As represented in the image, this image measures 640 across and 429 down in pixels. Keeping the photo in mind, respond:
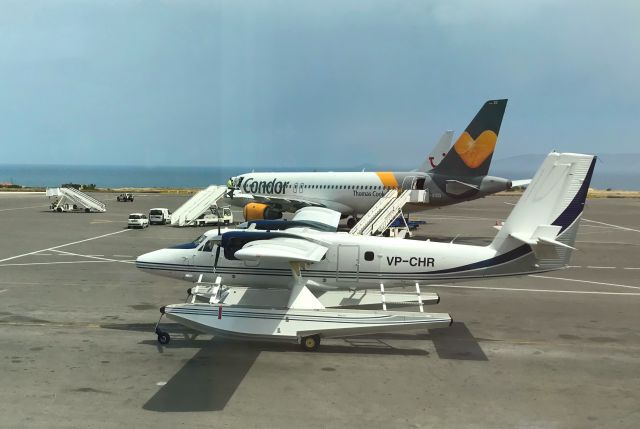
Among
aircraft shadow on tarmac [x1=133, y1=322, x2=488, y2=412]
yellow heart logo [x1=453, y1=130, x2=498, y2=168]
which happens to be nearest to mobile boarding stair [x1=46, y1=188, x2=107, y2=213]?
yellow heart logo [x1=453, y1=130, x2=498, y2=168]

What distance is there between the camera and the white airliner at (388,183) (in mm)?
36031

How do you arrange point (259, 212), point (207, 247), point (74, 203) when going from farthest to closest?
point (74, 203) < point (259, 212) < point (207, 247)

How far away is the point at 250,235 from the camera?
1612 centimetres

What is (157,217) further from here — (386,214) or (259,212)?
(386,214)

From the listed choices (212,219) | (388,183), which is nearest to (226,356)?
(388,183)

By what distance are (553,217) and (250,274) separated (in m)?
9.67

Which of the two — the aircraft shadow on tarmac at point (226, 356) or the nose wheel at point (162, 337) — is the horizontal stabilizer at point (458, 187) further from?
the nose wheel at point (162, 337)

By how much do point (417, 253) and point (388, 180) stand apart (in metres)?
25.8

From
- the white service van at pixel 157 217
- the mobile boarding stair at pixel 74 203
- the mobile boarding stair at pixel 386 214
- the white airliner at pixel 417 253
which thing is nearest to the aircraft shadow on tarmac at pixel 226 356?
the white airliner at pixel 417 253

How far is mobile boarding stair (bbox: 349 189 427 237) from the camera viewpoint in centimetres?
3112

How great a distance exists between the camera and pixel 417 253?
16.8 m

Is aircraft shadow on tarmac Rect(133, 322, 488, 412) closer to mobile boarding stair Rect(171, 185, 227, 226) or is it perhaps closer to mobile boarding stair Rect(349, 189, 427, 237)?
mobile boarding stair Rect(349, 189, 427, 237)

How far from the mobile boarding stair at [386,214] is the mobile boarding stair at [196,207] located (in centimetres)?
1716

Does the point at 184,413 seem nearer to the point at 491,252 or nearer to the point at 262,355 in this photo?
the point at 262,355
